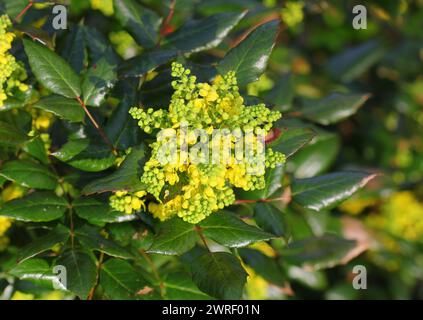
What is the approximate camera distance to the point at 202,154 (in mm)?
1328

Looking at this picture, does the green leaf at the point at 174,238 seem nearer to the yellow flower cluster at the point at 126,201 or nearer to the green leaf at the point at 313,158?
the yellow flower cluster at the point at 126,201

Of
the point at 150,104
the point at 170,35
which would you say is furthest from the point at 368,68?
the point at 150,104

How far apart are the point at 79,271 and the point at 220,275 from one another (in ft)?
1.15

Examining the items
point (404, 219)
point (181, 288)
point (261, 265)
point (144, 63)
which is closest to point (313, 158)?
point (404, 219)

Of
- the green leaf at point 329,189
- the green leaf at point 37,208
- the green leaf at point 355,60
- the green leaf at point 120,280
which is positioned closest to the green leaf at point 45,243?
the green leaf at point 37,208

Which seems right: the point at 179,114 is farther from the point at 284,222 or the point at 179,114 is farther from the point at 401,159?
the point at 401,159

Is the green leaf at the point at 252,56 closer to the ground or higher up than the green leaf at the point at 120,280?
higher up

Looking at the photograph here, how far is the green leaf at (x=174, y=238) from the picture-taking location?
1456 mm

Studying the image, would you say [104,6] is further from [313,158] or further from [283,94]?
[313,158]

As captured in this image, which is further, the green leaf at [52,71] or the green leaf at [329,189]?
the green leaf at [329,189]

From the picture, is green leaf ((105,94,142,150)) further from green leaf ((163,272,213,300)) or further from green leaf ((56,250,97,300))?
green leaf ((163,272,213,300))

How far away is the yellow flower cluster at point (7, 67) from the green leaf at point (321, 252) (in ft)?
3.60

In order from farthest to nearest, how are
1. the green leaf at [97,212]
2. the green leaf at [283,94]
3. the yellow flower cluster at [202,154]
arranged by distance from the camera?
the green leaf at [283,94]
the green leaf at [97,212]
the yellow flower cluster at [202,154]
